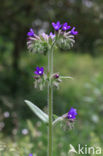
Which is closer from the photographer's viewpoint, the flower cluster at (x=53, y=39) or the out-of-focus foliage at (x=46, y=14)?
the flower cluster at (x=53, y=39)

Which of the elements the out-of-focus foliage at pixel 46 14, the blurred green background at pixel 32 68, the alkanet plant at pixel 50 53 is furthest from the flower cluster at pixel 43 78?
the out-of-focus foliage at pixel 46 14

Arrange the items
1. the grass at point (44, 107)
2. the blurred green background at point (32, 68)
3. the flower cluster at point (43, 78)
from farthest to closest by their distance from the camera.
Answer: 1. the blurred green background at point (32, 68)
2. the grass at point (44, 107)
3. the flower cluster at point (43, 78)

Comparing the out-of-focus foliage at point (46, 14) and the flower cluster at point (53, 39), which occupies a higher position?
the out-of-focus foliage at point (46, 14)

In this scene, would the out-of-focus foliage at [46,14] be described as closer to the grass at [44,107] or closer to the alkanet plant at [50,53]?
the grass at [44,107]

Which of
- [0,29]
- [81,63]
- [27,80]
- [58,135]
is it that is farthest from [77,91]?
[81,63]

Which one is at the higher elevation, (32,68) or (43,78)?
(32,68)

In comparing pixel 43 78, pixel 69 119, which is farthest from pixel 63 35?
pixel 69 119

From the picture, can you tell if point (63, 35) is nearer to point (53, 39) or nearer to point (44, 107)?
point (53, 39)

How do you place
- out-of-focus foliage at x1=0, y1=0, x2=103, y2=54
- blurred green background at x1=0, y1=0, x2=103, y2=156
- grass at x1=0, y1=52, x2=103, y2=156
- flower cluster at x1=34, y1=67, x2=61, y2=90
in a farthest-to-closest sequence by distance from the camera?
out-of-focus foliage at x1=0, y1=0, x2=103, y2=54 → blurred green background at x1=0, y1=0, x2=103, y2=156 → grass at x1=0, y1=52, x2=103, y2=156 → flower cluster at x1=34, y1=67, x2=61, y2=90

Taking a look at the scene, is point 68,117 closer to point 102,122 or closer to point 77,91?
point 102,122

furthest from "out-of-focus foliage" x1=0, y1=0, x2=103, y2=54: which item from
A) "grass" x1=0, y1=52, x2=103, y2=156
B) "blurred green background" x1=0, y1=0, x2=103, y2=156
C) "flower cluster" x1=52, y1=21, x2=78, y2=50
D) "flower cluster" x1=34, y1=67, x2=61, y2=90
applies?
"flower cluster" x1=34, y1=67, x2=61, y2=90

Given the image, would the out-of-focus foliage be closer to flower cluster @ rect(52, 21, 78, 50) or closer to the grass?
the grass
